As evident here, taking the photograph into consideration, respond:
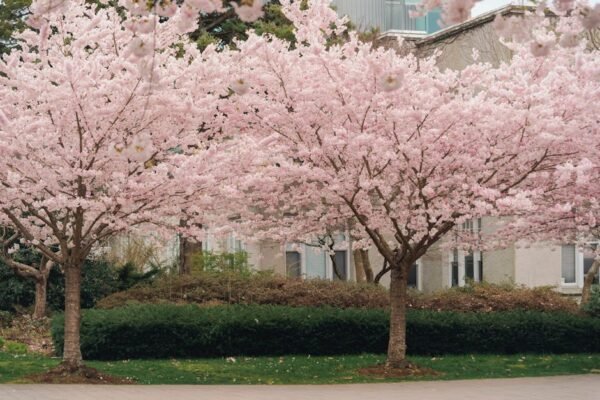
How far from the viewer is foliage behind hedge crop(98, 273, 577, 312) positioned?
2245 centimetres

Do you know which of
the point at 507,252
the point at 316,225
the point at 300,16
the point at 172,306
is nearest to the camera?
the point at 300,16

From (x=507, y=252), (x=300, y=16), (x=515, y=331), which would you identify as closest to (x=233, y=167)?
Answer: (x=300, y=16)

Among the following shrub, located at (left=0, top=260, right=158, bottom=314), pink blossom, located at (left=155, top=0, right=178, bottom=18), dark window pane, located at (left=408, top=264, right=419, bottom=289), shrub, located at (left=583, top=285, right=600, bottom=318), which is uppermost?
pink blossom, located at (left=155, top=0, right=178, bottom=18)

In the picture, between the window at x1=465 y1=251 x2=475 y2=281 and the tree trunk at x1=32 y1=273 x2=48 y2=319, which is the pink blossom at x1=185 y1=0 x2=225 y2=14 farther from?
the window at x1=465 y1=251 x2=475 y2=281

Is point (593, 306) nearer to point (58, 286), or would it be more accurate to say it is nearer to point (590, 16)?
point (58, 286)

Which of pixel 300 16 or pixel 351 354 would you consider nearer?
pixel 300 16

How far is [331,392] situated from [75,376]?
13.0 feet

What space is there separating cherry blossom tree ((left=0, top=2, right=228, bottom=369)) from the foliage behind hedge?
562cm

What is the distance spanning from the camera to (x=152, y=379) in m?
16.0

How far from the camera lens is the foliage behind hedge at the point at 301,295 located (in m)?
22.5

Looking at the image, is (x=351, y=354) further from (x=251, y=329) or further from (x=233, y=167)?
(x=233, y=167)

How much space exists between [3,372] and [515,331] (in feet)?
34.4

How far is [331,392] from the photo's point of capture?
14414 mm

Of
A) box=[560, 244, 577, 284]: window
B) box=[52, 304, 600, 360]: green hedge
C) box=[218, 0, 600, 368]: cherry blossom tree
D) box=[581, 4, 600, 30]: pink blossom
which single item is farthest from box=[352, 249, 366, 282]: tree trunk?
box=[581, 4, 600, 30]: pink blossom
